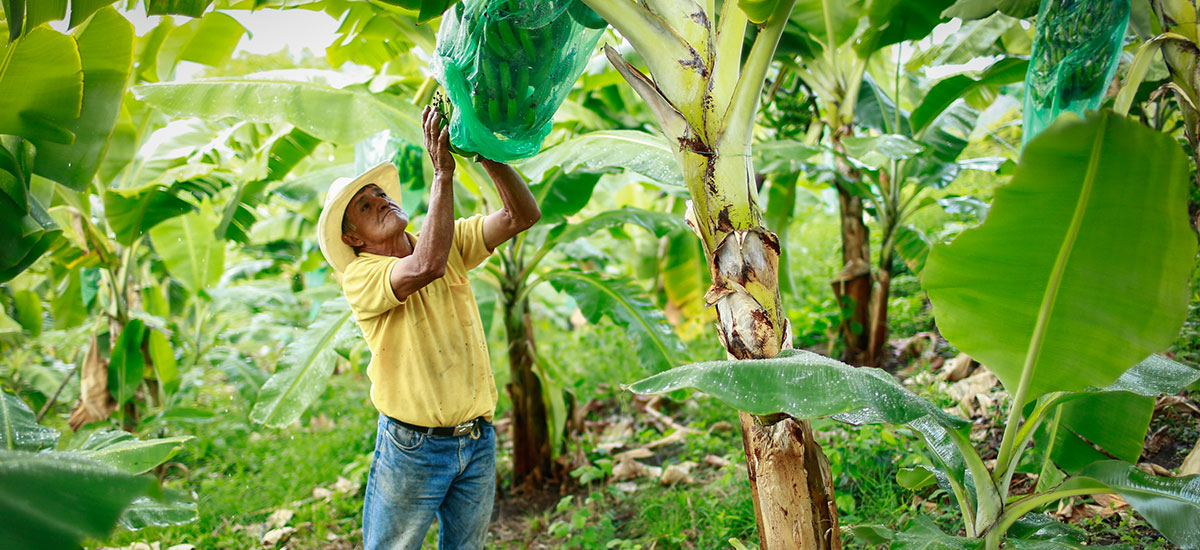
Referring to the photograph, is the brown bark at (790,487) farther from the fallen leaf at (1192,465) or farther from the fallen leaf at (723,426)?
the fallen leaf at (723,426)

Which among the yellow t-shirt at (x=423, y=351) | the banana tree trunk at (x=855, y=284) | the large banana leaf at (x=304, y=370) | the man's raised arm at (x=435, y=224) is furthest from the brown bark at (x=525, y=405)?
the banana tree trunk at (x=855, y=284)

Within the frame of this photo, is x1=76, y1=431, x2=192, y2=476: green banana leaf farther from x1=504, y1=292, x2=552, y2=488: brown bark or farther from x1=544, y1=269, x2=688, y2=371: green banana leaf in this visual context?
x1=544, y1=269, x2=688, y2=371: green banana leaf

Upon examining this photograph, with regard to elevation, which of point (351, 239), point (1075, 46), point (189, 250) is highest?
point (1075, 46)

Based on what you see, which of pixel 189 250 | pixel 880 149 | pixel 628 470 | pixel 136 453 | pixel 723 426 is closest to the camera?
pixel 136 453

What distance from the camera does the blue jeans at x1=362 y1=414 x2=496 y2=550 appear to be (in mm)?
1988

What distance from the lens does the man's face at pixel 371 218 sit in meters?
2.09

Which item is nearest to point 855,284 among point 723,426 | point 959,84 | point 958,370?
point 958,370

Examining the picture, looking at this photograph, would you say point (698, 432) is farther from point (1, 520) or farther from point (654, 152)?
point (1, 520)

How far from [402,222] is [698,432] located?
1.84m

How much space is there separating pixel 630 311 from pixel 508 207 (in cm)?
96

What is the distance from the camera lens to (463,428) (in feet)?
6.61

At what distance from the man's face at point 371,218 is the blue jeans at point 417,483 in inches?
21.7

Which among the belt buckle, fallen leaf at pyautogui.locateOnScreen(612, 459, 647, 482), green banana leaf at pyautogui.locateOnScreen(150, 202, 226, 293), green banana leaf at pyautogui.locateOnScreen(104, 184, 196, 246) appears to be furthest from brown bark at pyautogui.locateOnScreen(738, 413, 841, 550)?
green banana leaf at pyautogui.locateOnScreen(150, 202, 226, 293)

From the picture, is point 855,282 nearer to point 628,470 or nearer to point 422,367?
point 628,470
